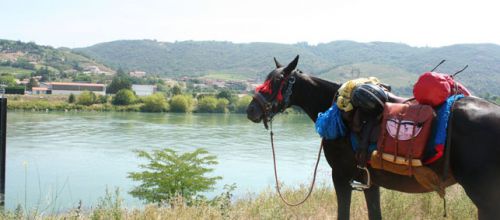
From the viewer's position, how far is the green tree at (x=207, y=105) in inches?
3179

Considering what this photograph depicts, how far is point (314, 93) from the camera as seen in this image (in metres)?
4.30

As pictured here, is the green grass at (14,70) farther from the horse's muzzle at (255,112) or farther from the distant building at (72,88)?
the horse's muzzle at (255,112)

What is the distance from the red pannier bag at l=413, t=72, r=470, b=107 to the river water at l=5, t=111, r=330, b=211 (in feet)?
32.2

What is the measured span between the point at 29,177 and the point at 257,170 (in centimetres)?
1140

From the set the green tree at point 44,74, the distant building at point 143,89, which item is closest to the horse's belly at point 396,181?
the distant building at point 143,89

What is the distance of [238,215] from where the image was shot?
203 inches

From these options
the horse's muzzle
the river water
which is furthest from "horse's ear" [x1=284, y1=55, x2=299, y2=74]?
the river water

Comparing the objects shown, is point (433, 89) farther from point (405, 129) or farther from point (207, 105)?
point (207, 105)

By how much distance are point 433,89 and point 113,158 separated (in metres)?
26.3

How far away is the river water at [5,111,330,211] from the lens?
18781 millimetres

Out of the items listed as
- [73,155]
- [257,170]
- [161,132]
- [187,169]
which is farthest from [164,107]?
[187,169]

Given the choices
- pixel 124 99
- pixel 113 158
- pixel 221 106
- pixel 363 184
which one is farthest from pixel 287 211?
pixel 124 99

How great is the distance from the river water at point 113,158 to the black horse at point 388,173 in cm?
897

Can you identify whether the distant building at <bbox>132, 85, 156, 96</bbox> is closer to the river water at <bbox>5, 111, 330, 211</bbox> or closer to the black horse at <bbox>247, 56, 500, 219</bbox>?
the river water at <bbox>5, 111, 330, 211</bbox>
